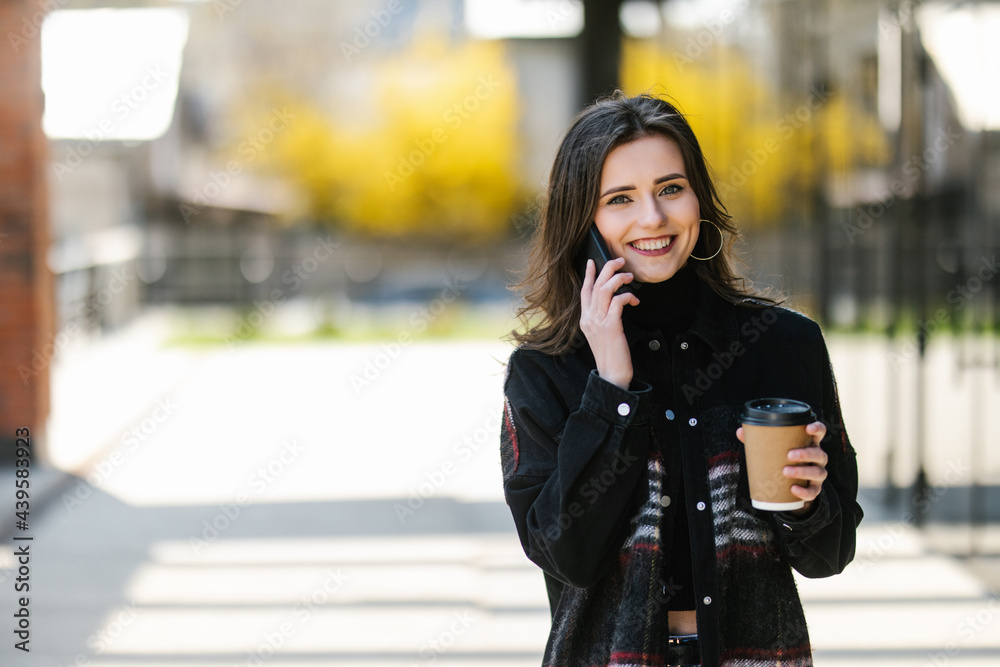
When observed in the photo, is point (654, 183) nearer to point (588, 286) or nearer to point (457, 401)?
point (588, 286)

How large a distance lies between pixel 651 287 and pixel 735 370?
0.71ft

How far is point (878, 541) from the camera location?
5547mm

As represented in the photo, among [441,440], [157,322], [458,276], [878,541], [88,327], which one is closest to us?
[878,541]

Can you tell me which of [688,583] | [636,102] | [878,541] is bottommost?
[878,541]

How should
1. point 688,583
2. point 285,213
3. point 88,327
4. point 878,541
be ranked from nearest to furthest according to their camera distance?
point 688,583 → point 878,541 → point 88,327 → point 285,213

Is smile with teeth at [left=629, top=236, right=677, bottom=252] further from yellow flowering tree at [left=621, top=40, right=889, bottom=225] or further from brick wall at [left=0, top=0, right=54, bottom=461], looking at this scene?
brick wall at [left=0, top=0, right=54, bottom=461]

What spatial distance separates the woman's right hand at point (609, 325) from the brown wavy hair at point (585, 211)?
12 centimetres

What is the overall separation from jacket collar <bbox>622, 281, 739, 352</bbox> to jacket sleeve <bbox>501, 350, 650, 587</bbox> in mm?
121

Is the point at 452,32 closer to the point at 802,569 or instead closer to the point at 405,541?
the point at 405,541

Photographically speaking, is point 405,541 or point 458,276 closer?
point 405,541

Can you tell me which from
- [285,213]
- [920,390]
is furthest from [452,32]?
[920,390]

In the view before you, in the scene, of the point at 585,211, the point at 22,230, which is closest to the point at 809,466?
Answer: the point at 585,211

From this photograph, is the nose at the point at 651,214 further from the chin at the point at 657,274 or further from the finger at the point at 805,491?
the finger at the point at 805,491

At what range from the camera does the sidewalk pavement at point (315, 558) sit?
425 cm
